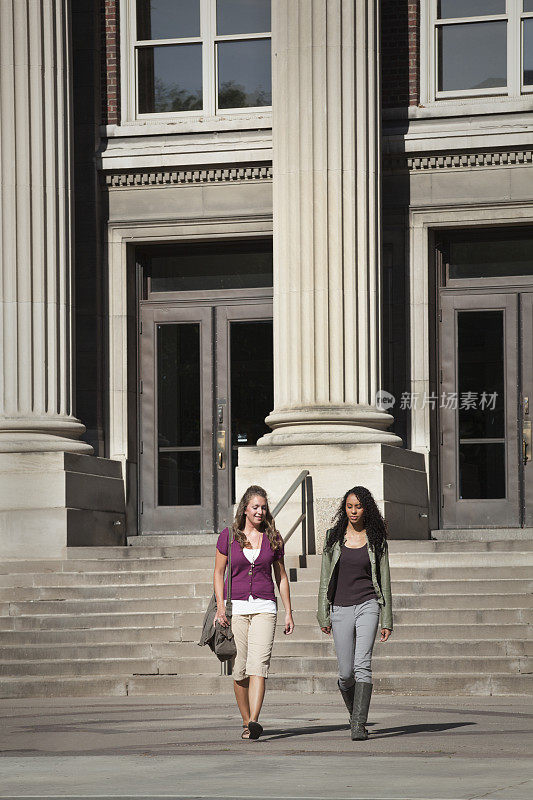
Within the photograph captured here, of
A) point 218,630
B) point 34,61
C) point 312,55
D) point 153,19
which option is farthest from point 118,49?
point 218,630

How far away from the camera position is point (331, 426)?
1648cm

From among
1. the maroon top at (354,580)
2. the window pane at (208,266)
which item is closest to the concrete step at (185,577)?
the maroon top at (354,580)

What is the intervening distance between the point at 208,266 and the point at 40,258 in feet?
9.21

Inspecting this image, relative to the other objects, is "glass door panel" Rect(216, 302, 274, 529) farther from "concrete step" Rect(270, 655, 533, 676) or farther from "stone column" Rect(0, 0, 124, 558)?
"concrete step" Rect(270, 655, 533, 676)

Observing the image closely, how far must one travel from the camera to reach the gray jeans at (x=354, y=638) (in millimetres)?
9305

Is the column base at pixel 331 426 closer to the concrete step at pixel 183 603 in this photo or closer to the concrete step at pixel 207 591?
the concrete step at pixel 207 591

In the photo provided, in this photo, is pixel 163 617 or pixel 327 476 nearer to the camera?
pixel 163 617

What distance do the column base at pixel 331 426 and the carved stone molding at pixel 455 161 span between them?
3418mm

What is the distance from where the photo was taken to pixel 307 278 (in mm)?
16906

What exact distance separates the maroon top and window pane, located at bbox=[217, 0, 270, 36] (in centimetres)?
1133

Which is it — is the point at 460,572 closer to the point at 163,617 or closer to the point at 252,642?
the point at 163,617

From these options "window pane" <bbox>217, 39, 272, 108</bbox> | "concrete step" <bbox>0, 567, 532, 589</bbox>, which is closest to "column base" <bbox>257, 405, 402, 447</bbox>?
"concrete step" <bbox>0, 567, 532, 589</bbox>

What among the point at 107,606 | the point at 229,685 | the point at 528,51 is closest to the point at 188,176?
the point at 528,51

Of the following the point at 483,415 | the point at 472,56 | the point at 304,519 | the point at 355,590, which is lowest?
the point at 304,519
